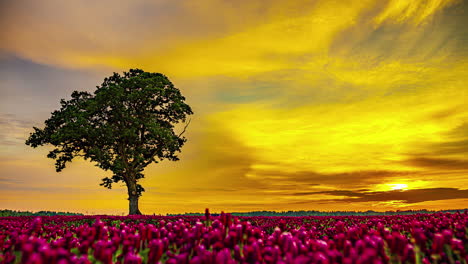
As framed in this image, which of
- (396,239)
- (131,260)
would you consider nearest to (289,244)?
(396,239)

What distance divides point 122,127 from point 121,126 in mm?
479

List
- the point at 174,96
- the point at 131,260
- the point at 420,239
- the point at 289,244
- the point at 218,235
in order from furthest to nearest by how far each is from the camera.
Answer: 1. the point at 174,96
2. the point at 420,239
3. the point at 218,235
4. the point at 289,244
5. the point at 131,260

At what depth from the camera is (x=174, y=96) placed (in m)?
40.8

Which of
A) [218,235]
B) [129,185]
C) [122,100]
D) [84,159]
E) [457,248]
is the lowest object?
[457,248]

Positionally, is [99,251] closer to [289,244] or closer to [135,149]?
[289,244]

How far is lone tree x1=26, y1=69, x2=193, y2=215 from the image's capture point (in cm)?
3703

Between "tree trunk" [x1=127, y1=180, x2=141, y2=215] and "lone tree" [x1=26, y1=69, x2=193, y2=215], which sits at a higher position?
"lone tree" [x1=26, y1=69, x2=193, y2=215]

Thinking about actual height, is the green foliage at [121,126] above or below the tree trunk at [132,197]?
above

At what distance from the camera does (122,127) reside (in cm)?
3809

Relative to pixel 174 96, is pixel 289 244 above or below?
below

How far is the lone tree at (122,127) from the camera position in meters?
37.0

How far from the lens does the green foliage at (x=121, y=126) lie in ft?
121

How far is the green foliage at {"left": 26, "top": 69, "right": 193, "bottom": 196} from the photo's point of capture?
121ft

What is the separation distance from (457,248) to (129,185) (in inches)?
1431
